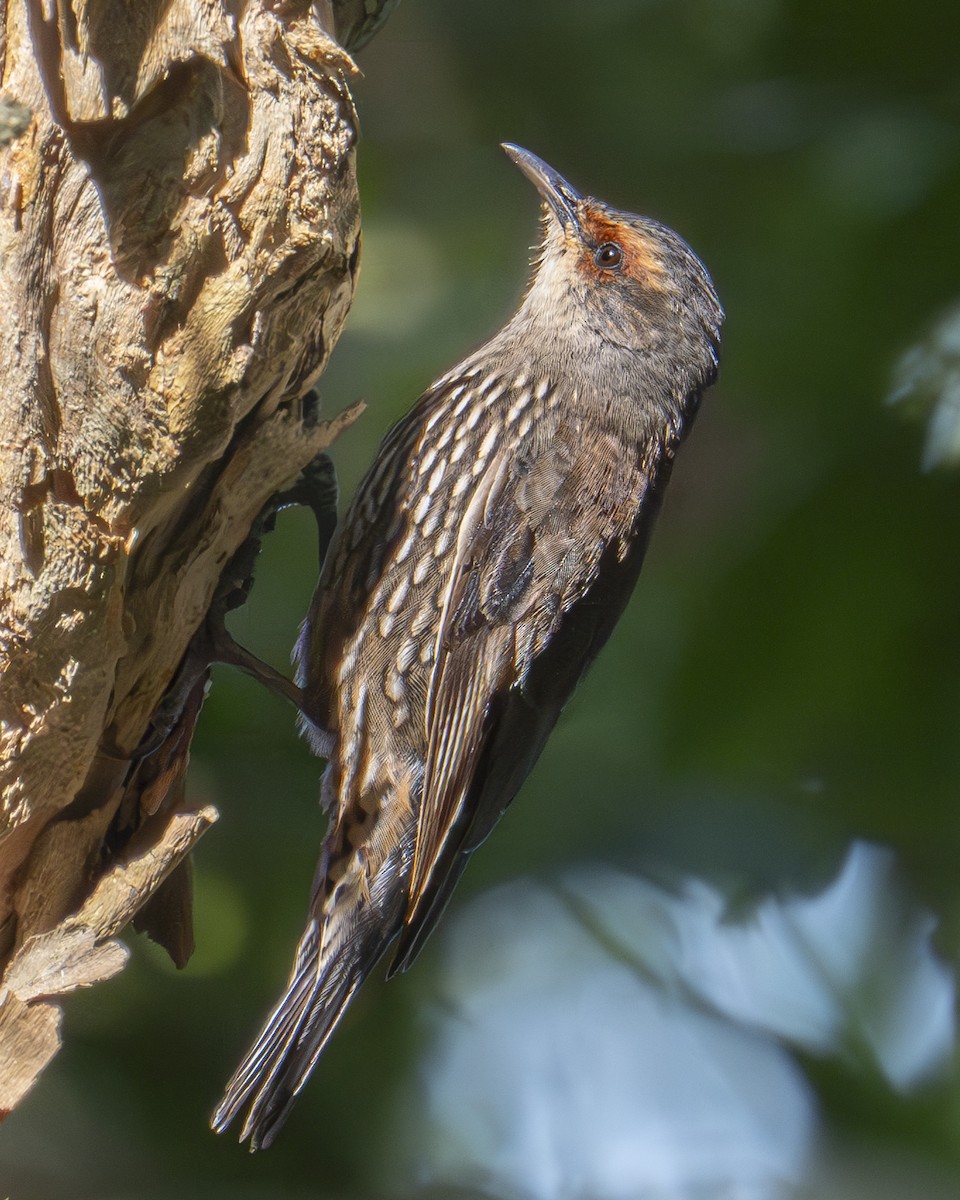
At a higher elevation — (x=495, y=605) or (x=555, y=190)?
(x=555, y=190)

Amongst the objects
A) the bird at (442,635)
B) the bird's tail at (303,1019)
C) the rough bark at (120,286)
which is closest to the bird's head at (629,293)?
the bird at (442,635)

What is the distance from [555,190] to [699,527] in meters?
1.10

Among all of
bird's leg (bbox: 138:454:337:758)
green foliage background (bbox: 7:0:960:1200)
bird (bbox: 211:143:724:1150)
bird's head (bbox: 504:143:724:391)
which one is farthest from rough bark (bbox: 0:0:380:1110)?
green foliage background (bbox: 7:0:960:1200)

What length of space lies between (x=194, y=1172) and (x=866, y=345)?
3069mm

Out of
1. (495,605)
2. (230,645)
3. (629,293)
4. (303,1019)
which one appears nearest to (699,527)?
(629,293)

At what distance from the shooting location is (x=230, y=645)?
2436 millimetres

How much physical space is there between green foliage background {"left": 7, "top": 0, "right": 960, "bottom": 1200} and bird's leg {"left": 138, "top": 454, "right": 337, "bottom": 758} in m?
0.63

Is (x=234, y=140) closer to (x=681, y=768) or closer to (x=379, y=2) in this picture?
(x=379, y=2)

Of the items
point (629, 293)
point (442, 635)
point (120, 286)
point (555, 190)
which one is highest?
point (555, 190)

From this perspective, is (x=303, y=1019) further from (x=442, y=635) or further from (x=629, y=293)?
(x=629, y=293)

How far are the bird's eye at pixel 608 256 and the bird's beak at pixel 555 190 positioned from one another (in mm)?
76

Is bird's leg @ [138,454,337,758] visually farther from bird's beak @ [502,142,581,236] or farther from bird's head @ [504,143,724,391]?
bird's beak @ [502,142,581,236]

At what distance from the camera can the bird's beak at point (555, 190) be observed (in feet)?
9.99

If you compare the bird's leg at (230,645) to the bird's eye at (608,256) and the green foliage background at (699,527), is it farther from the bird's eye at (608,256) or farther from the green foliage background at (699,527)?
the bird's eye at (608,256)
